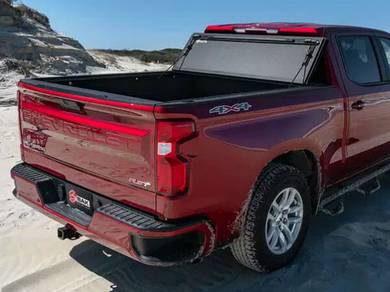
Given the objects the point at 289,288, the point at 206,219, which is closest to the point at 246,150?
the point at 206,219

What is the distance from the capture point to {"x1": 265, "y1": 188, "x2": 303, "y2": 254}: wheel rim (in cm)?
395

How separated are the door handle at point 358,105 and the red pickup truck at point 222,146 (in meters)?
0.02

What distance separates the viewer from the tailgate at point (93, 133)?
10.4 feet

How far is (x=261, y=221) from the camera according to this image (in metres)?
3.76

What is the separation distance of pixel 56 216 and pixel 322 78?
2.50m

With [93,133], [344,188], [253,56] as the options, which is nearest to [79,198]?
[93,133]

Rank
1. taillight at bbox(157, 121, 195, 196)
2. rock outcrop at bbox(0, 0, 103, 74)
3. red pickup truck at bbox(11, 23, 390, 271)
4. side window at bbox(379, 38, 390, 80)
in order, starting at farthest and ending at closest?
rock outcrop at bbox(0, 0, 103, 74) → side window at bbox(379, 38, 390, 80) → red pickup truck at bbox(11, 23, 390, 271) → taillight at bbox(157, 121, 195, 196)

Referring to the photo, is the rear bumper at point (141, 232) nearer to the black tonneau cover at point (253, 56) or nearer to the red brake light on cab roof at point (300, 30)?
the black tonneau cover at point (253, 56)

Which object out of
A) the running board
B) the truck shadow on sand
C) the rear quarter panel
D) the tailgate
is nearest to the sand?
the truck shadow on sand

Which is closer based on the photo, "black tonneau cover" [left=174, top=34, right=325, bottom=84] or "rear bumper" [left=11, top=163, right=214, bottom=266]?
"rear bumper" [left=11, top=163, right=214, bottom=266]

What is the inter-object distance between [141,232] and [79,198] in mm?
→ 776

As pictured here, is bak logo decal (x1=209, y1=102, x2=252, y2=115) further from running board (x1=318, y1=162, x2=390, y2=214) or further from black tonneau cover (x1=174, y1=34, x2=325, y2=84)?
running board (x1=318, y1=162, x2=390, y2=214)

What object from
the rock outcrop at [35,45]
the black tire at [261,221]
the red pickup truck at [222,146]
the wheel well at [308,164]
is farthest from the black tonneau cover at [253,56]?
the rock outcrop at [35,45]

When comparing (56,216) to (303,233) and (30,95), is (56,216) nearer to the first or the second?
(30,95)
